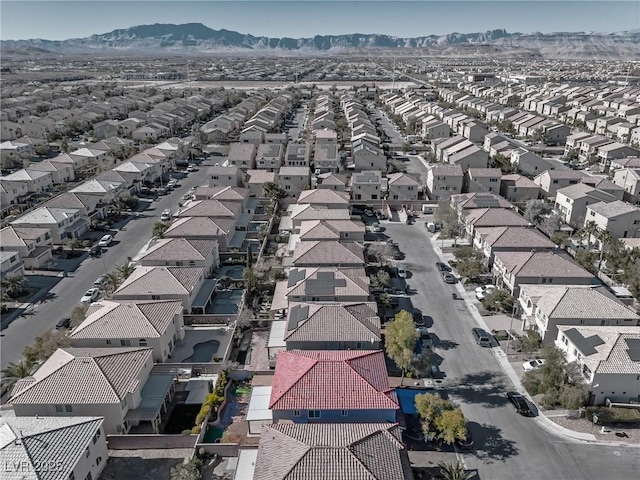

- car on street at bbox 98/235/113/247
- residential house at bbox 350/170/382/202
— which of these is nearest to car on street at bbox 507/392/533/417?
residential house at bbox 350/170/382/202

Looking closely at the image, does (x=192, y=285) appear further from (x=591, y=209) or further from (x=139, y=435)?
(x=591, y=209)

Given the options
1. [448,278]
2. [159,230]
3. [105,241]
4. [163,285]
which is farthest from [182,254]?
[448,278]

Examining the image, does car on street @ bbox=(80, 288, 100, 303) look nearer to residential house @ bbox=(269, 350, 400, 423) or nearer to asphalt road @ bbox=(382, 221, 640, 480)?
residential house @ bbox=(269, 350, 400, 423)

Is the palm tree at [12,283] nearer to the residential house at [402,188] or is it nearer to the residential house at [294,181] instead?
the residential house at [294,181]

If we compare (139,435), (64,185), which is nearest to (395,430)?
(139,435)

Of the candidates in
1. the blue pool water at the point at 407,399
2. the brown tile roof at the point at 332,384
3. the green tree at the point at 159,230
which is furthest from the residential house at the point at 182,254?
the blue pool water at the point at 407,399
